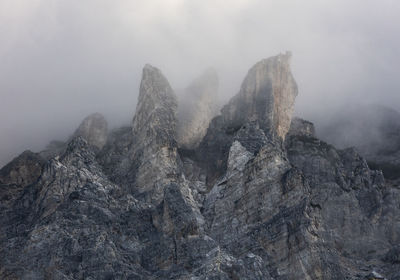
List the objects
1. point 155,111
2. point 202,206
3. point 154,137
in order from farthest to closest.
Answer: point 155,111
point 154,137
point 202,206

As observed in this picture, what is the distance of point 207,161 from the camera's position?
183625mm

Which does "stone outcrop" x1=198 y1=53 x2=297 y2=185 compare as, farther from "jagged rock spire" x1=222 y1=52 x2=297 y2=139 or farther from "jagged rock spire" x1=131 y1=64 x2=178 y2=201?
"jagged rock spire" x1=131 y1=64 x2=178 y2=201

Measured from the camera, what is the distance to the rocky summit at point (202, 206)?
14688 centimetres

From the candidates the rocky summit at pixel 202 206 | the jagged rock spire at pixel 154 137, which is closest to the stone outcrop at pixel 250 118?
the rocky summit at pixel 202 206

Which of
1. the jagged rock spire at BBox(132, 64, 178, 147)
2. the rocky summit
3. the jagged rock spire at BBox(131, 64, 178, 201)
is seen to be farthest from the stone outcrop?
the jagged rock spire at BBox(132, 64, 178, 147)

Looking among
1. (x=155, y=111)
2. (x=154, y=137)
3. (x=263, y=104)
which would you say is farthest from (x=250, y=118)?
(x=154, y=137)

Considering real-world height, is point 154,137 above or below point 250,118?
below

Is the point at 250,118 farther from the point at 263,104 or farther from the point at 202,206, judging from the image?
the point at 202,206

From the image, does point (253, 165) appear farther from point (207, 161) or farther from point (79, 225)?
point (79, 225)

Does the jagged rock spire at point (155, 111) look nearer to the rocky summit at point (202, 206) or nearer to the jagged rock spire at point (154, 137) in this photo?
the jagged rock spire at point (154, 137)

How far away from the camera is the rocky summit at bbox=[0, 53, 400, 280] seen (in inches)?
5782

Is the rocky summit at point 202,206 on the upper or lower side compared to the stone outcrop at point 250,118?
lower

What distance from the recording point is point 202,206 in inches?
6467

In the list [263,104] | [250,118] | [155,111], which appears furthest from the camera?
[263,104]
